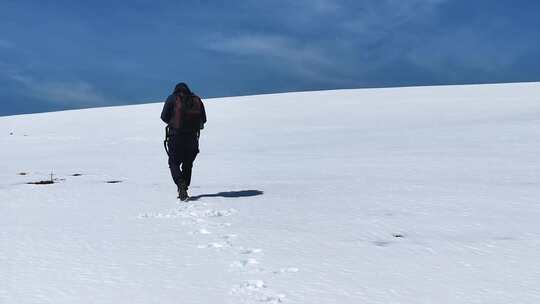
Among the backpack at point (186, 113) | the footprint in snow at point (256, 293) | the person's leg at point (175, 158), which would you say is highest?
the backpack at point (186, 113)

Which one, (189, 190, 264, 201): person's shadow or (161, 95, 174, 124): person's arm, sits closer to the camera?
(161, 95, 174, 124): person's arm

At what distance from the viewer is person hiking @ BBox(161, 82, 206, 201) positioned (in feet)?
24.9

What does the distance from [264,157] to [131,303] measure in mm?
11460

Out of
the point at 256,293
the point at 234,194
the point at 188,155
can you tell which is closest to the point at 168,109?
the point at 188,155

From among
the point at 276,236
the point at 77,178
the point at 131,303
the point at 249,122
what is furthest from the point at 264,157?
the point at 249,122

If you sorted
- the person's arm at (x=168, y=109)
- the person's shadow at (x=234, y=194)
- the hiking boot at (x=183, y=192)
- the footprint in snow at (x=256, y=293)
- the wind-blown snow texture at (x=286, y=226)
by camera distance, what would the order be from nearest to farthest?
the footprint in snow at (x=256, y=293)
the wind-blown snow texture at (x=286, y=226)
the hiking boot at (x=183, y=192)
the person's arm at (x=168, y=109)
the person's shadow at (x=234, y=194)

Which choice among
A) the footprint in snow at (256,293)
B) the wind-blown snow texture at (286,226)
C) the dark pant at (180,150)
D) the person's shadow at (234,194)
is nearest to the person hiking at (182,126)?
the dark pant at (180,150)

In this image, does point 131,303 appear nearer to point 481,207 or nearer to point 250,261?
point 250,261

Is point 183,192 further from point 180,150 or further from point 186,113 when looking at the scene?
point 186,113

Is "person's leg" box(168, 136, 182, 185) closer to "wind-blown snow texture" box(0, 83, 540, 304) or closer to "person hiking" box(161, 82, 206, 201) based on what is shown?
"person hiking" box(161, 82, 206, 201)

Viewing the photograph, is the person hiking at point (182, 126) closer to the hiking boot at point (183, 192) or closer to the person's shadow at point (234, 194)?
the hiking boot at point (183, 192)

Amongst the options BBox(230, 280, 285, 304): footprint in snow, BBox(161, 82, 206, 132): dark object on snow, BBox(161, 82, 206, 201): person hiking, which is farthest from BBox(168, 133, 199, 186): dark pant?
BBox(230, 280, 285, 304): footprint in snow

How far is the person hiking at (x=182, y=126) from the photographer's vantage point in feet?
24.9

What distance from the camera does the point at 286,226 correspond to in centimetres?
574
